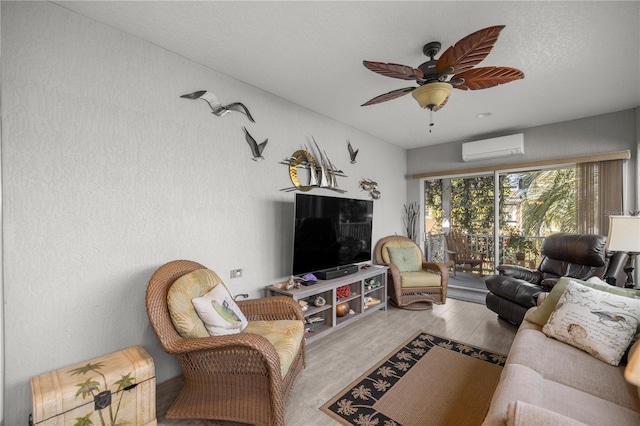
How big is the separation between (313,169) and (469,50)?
6.41 ft

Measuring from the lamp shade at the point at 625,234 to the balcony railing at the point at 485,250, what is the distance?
2.36 meters

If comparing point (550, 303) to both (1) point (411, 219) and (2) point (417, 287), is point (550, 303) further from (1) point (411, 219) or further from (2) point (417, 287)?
(1) point (411, 219)

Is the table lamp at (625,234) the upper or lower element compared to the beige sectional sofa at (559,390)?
upper

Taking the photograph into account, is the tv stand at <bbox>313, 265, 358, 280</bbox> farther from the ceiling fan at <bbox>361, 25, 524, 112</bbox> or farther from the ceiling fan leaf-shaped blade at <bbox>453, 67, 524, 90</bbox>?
the ceiling fan leaf-shaped blade at <bbox>453, 67, 524, 90</bbox>

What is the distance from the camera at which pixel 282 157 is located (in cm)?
299

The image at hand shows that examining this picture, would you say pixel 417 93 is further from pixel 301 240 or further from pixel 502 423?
pixel 502 423

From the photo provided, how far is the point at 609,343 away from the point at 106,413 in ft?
9.12

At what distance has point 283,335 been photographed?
190cm

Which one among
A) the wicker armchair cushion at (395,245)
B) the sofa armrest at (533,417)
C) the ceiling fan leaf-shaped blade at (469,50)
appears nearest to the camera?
the sofa armrest at (533,417)

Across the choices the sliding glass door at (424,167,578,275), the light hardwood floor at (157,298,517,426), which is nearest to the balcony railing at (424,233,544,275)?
the sliding glass door at (424,167,578,275)

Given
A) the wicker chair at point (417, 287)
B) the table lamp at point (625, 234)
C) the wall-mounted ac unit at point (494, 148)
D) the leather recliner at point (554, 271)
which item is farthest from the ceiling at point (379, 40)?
the wicker chair at point (417, 287)

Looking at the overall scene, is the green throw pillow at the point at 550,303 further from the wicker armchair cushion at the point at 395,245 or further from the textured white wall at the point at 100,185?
the textured white wall at the point at 100,185

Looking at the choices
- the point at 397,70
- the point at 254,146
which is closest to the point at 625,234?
the point at 397,70

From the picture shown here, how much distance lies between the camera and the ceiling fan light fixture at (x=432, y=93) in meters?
1.88
